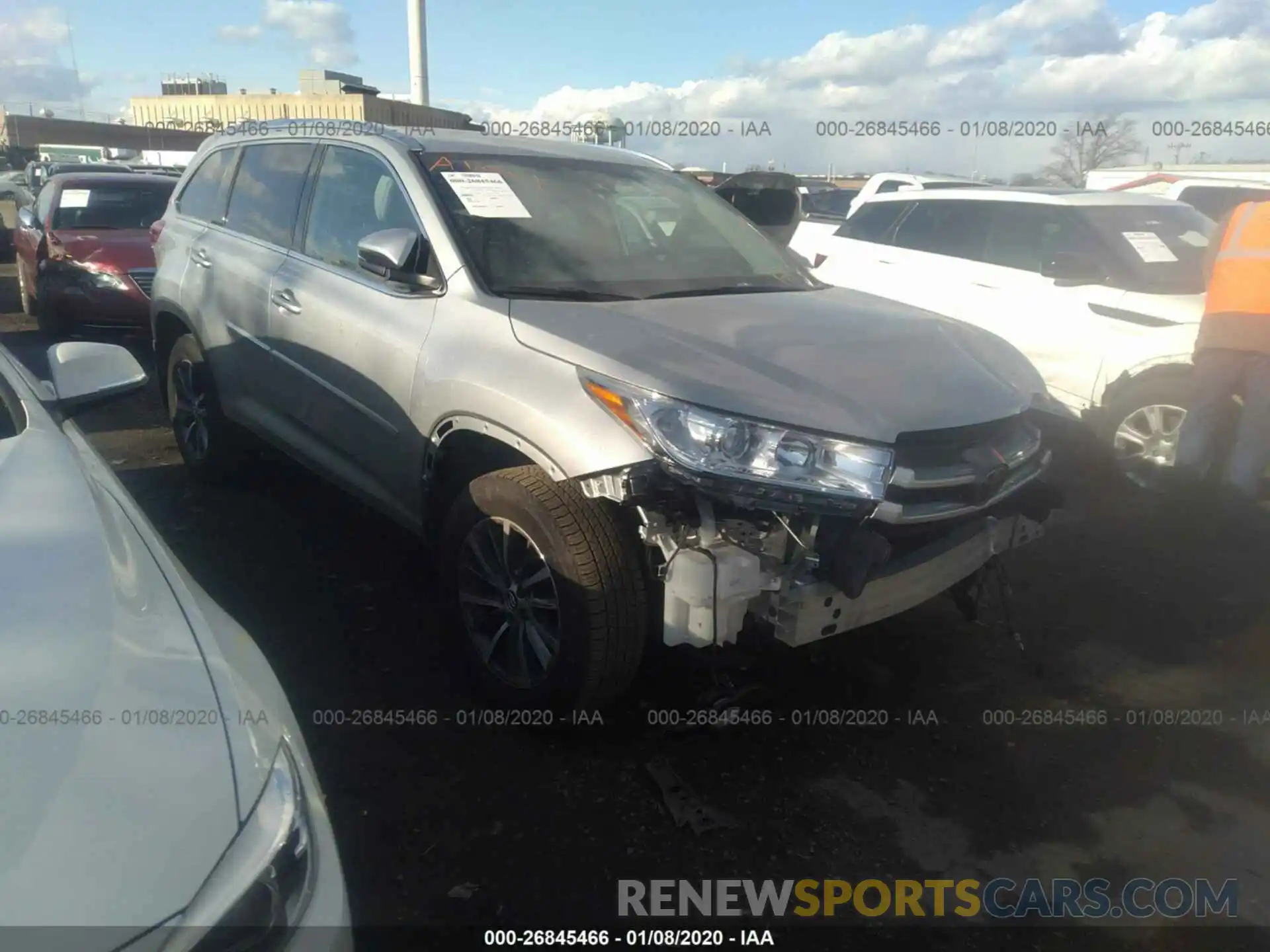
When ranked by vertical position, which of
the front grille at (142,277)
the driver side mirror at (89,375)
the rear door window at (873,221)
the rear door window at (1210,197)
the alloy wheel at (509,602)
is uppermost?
the rear door window at (1210,197)

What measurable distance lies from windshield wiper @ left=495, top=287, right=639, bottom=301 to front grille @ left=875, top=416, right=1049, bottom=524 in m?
1.13

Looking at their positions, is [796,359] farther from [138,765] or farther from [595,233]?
[138,765]

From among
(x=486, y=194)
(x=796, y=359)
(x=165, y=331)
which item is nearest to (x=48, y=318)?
(x=165, y=331)

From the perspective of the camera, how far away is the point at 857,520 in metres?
2.63

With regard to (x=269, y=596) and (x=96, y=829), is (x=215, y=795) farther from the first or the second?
(x=269, y=596)

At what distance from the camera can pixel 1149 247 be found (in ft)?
19.0

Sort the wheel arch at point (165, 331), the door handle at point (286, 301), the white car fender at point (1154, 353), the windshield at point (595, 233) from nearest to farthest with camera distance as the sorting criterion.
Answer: the windshield at point (595, 233), the door handle at point (286, 301), the wheel arch at point (165, 331), the white car fender at point (1154, 353)

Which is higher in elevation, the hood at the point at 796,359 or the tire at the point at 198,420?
the hood at the point at 796,359

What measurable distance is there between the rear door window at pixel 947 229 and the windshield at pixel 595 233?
298 cm

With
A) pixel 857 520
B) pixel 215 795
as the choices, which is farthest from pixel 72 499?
pixel 857 520

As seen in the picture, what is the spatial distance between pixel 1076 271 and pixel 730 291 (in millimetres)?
3247

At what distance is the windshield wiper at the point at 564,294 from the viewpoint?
10.4ft

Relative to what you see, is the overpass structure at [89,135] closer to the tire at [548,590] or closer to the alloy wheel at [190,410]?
the alloy wheel at [190,410]

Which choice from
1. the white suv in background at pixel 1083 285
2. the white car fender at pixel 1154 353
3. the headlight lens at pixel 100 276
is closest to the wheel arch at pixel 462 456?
the white suv in background at pixel 1083 285
